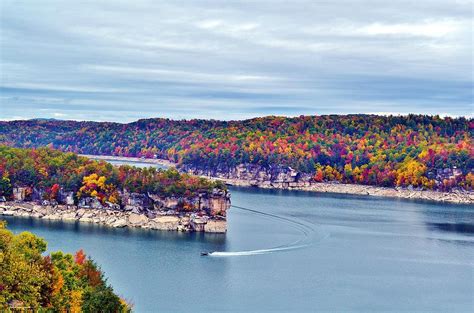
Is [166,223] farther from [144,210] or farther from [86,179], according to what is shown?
[86,179]

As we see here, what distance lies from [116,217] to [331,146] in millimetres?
72147

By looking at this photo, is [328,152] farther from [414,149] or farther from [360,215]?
[360,215]

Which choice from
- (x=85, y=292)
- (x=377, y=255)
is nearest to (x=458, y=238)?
(x=377, y=255)

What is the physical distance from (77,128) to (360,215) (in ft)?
415

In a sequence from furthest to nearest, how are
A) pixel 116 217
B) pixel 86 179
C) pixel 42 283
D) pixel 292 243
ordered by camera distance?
pixel 86 179, pixel 116 217, pixel 292 243, pixel 42 283

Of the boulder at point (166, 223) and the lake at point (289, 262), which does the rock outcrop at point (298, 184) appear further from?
the boulder at point (166, 223)

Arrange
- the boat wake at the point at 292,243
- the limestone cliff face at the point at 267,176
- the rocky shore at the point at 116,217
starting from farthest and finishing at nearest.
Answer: the limestone cliff face at the point at 267,176 < the rocky shore at the point at 116,217 < the boat wake at the point at 292,243

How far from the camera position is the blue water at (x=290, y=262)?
37188 millimetres

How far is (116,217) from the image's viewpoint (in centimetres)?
5953

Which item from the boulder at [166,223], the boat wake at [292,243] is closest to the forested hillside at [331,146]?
the boat wake at [292,243]

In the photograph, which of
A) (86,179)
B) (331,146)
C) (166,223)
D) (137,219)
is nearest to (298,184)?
(331,146)

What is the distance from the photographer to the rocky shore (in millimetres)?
56406

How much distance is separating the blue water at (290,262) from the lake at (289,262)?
6 centimetres

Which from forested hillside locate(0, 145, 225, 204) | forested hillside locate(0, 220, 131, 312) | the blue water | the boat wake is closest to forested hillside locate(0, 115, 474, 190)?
the blue water
